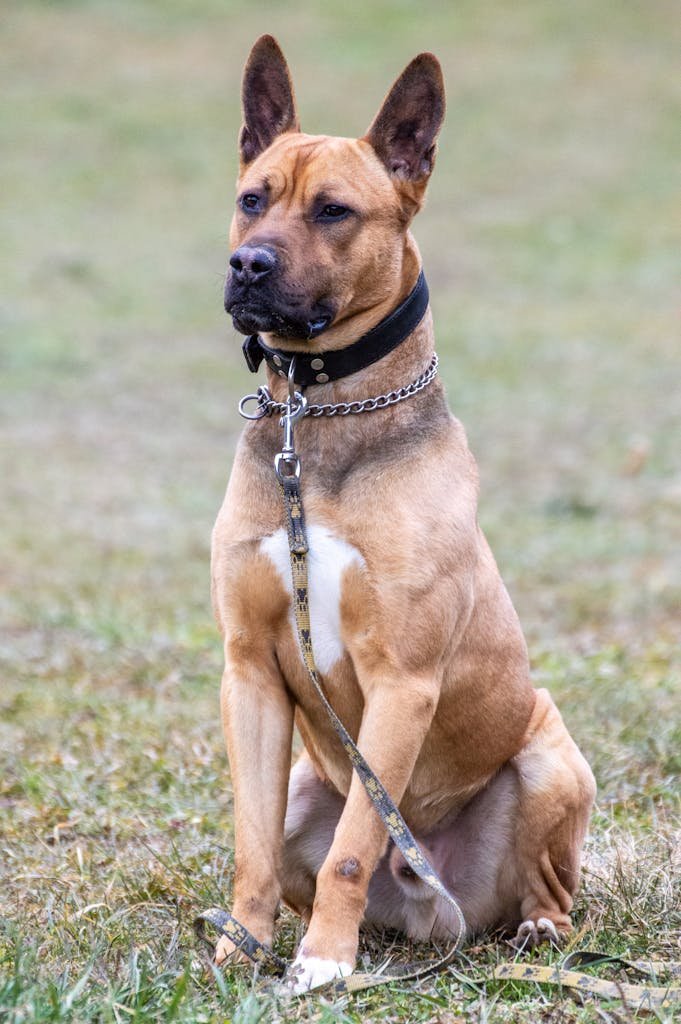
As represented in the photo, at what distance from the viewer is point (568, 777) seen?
3.67 meters

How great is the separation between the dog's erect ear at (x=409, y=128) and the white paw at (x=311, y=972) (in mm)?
2068

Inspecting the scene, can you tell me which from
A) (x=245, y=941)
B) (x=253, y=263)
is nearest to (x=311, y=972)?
(x=245, y=941)

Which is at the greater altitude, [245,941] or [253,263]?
[253,263]

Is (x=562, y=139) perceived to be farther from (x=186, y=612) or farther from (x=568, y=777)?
(x=568, y=777)

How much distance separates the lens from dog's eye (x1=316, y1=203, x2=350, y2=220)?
11.3 ft

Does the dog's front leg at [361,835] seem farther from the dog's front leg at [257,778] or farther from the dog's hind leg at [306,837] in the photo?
the dog's hind leg at [306,837]

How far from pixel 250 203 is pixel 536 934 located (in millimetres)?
2130

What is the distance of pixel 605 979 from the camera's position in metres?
3.15

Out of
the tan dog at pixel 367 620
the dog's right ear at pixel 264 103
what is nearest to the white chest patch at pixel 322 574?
the tan dog at pixel 367 620

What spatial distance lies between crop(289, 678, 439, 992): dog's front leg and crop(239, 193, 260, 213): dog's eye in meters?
1.31

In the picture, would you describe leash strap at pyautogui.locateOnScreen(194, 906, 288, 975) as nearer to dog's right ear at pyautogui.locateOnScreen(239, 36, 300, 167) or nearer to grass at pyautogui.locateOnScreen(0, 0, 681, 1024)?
grass at pyautogui.locateOnScreen(0, 0, 681, 1024)

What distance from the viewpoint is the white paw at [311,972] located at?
3076 mm

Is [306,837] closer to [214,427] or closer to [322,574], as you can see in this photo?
[322,574]

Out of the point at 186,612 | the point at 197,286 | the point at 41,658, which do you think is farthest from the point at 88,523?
the point at 197,286
